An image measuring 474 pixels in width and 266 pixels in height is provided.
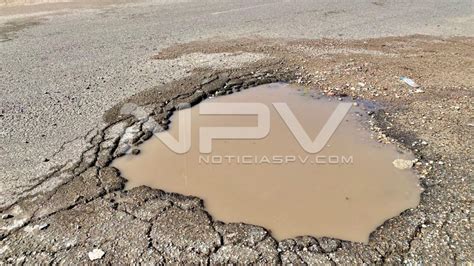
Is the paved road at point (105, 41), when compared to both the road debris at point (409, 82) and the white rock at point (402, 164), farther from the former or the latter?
the white rock at point (402, 164)

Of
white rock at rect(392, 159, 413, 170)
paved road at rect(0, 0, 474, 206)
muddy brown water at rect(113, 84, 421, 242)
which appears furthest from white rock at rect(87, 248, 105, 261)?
white rock at rect(392, 159, 413, 170)

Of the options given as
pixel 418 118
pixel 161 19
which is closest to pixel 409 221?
pixel 418 118

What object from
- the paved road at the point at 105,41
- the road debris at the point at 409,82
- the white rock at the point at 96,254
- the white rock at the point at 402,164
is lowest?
the paved road at the point at 105,41

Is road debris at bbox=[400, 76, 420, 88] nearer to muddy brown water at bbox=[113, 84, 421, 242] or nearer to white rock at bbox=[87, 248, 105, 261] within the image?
muddy brown water at bbox=[113, 84, 421, 242]

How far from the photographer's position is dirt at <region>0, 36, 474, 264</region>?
126 inches

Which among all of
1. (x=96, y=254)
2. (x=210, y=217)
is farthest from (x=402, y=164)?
(x=96, y=254)

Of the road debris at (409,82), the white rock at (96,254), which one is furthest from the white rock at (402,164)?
the white rock at (96,254)

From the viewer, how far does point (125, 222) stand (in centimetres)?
354

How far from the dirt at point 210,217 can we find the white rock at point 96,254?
0.10 feet

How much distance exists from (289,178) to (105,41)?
5887 millimetres

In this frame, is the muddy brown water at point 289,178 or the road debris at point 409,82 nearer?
the muddy brown water at point 289,178

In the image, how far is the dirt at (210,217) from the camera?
3.21 m

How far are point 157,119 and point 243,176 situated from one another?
1.59 metres

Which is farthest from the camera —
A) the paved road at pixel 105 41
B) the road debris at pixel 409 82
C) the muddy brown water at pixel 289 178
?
the road debris at pixel 409 82
